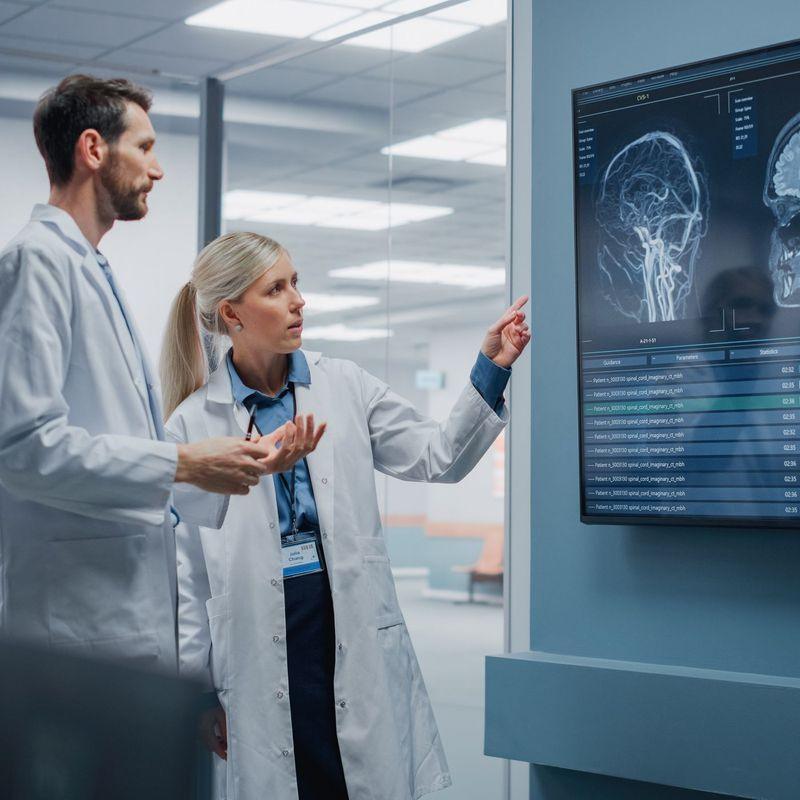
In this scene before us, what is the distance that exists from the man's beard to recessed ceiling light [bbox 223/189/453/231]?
2941mm

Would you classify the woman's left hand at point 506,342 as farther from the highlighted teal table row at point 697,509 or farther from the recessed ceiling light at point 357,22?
the recessed ceiling light at point 357,22

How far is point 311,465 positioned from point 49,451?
2.52 feet

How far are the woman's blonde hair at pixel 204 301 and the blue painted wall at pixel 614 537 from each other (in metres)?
0.76

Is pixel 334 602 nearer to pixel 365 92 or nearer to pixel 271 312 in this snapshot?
pixel 271 312

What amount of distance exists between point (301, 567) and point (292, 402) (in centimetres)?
38

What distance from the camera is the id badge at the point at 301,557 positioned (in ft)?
8.05

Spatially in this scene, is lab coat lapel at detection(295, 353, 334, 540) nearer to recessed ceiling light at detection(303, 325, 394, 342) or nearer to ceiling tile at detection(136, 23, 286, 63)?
recessed ceiling light at detection(303, 325, 394, 342)

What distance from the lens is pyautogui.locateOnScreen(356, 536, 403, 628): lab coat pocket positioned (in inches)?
97.6

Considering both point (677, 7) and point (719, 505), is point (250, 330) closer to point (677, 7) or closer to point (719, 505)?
point (719, 505)

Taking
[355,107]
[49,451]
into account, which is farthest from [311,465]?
[355,107]

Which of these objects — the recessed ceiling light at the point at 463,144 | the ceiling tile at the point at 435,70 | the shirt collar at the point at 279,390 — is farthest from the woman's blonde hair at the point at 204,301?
the recessed ceiling light at the point at 463,144

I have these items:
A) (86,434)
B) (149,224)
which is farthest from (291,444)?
(149,224)

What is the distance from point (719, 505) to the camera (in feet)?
8.16

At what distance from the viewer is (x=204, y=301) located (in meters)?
2.63
